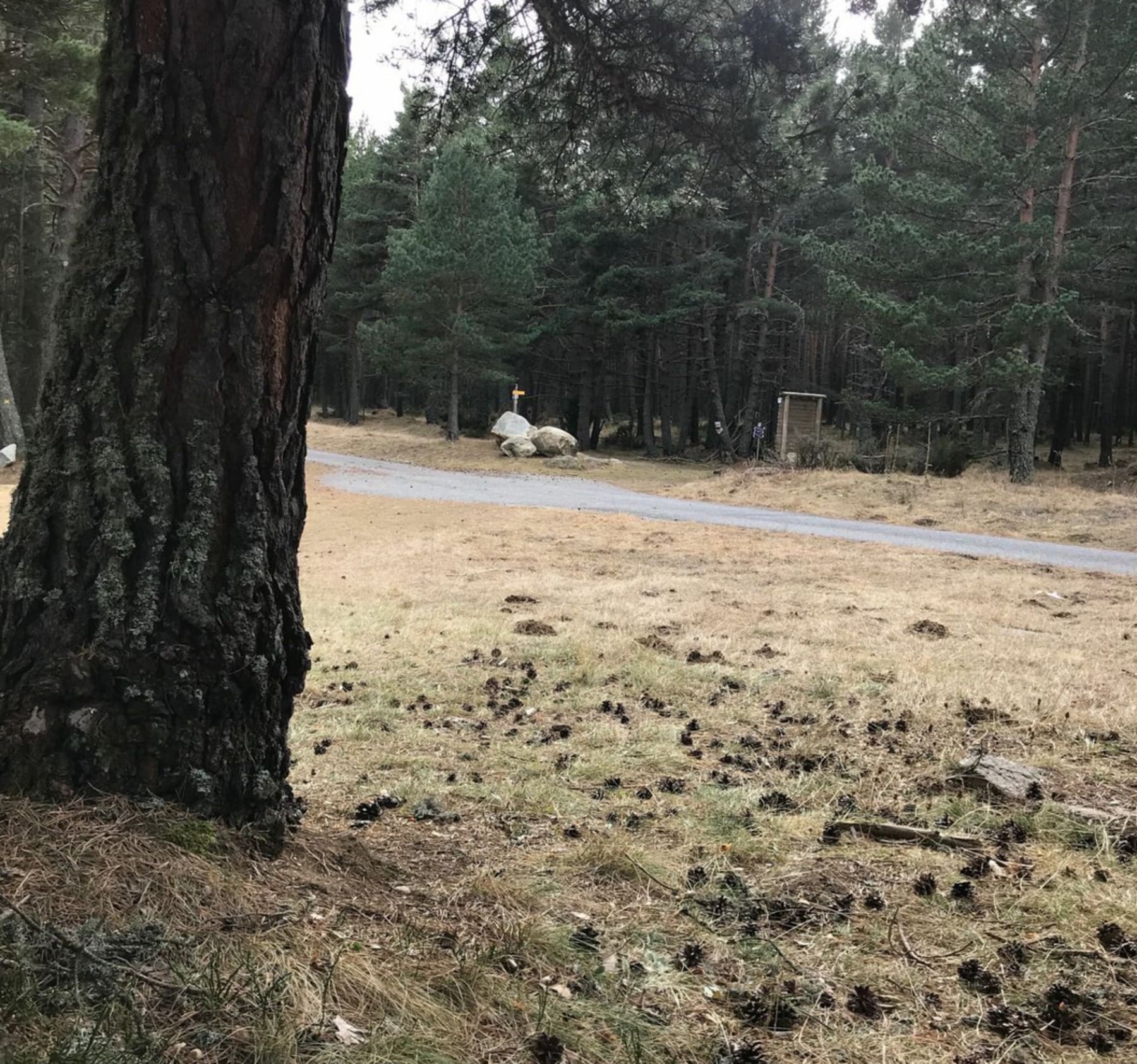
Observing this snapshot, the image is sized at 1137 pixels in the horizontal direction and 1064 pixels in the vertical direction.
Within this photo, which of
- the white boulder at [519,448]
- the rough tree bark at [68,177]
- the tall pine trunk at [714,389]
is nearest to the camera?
the rough tree bark at [68,177]

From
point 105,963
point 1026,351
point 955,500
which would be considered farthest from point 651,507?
point 105,963

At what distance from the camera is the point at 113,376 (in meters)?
2.07

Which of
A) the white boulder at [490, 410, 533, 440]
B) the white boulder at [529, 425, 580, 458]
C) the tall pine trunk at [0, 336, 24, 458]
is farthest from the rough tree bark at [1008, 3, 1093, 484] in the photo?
the tall pine trunk at [0, 336, 24, 458]

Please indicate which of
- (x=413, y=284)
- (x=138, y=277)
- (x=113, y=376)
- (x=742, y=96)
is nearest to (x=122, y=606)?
(x=113, y=376)

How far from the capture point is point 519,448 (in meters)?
25.9

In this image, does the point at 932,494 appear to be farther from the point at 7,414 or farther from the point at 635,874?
the point at 7,414

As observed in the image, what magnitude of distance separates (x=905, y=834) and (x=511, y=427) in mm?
25219

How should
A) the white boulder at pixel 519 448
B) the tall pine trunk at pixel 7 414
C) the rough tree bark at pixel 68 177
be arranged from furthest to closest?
the white boulder at pixel 519 448 → the tall pine trunk at pixel 7 414 → the rough tree bark at pixel 68 177

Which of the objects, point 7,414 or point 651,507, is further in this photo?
point 7,414

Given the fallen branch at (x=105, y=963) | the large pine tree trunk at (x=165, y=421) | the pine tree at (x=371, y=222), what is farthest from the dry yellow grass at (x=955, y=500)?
the pine tree at (x=371, y=222)

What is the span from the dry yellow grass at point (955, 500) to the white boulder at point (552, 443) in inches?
284

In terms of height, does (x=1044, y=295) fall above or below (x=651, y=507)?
above

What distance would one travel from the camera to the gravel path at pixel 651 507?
1068 centimetres

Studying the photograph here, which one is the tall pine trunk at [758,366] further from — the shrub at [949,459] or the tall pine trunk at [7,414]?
the tall pine trunk at [7,414]
